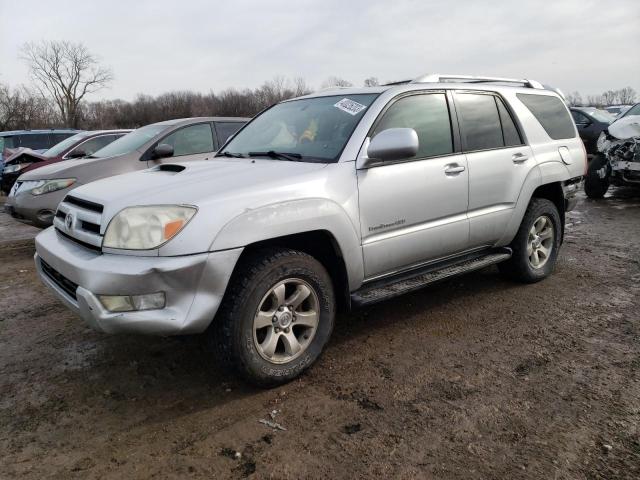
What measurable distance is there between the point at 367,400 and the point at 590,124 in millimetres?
13862

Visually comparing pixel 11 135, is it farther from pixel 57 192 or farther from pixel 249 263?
pixel 249 263

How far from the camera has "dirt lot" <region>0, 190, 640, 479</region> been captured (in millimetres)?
2168

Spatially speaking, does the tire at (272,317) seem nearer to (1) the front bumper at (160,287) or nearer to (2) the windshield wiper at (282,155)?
(1) the front bumper at (160,287)

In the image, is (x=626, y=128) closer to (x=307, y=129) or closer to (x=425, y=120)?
(x=425, y=120)

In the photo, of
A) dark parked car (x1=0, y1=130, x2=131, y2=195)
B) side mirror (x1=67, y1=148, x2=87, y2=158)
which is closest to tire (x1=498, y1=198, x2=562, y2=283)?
side mirror (x1=67, y1=148, x2=87, y2=158)

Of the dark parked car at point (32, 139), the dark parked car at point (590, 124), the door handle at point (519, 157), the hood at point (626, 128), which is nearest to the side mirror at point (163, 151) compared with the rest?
the door handle at point (519, 157)

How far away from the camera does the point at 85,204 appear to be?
2826mm

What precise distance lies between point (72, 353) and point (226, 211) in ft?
5.64

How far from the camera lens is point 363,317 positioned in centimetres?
383

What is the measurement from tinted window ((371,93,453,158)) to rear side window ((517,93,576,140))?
1.14 metres

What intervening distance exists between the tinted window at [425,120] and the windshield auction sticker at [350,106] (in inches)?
7.1

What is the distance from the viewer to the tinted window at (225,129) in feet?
21.7

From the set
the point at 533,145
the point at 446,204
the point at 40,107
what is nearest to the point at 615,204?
the point at 533,145

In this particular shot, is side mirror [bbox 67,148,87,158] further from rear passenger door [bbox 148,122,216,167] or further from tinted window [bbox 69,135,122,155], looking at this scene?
rear passenger door [bbox 148,122,216,167]
